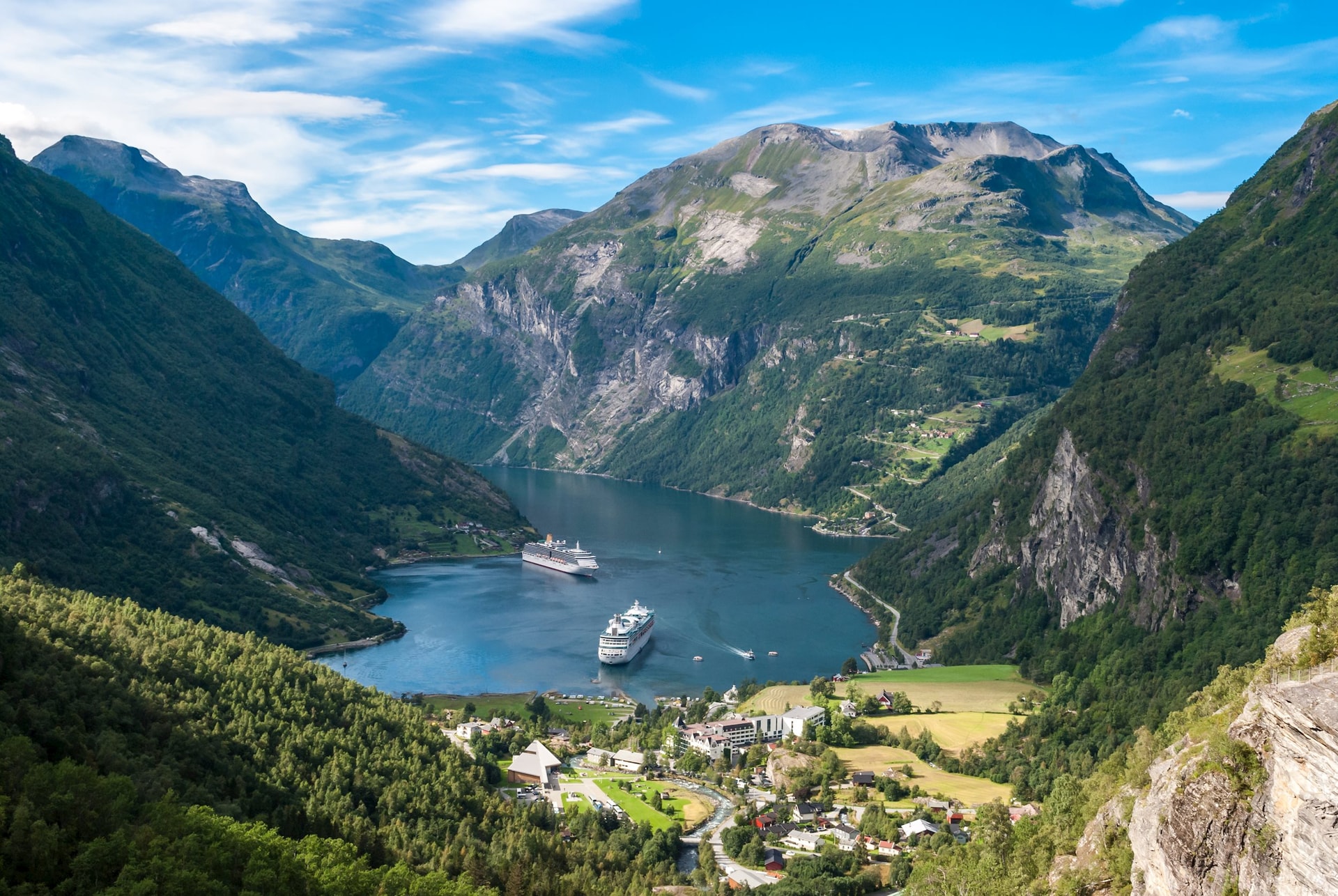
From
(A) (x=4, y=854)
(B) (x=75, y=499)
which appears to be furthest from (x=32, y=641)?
(B) (x=75, y=499)

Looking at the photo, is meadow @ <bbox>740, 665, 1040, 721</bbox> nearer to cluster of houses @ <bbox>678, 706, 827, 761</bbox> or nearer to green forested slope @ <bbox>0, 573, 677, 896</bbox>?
cluster of houses @ <bbox>678, 706, 827, 761</bbox>

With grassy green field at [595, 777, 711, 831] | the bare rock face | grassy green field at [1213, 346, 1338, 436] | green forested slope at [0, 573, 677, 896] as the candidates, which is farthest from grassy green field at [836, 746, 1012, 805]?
the bare rock face

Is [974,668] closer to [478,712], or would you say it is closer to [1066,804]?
[478,712]

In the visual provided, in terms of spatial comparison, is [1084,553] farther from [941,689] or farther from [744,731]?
[744,731]

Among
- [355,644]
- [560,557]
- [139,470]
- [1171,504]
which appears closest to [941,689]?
[1171,504]

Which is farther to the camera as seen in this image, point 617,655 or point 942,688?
point 617,655
